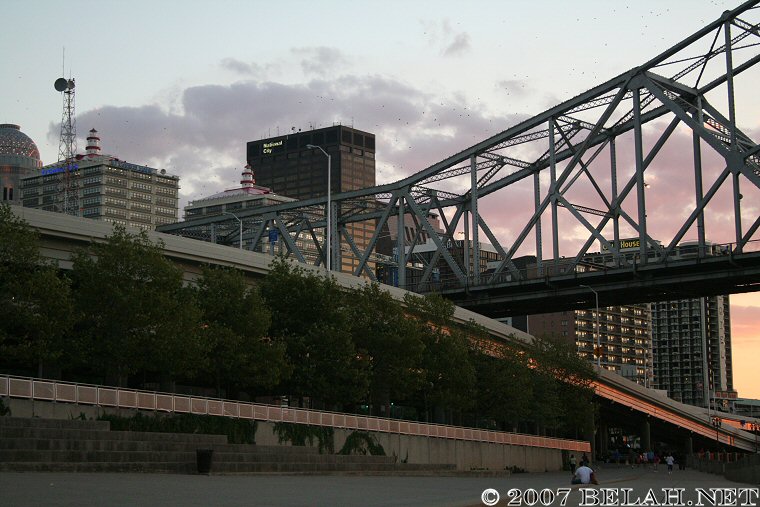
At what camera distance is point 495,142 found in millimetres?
129125

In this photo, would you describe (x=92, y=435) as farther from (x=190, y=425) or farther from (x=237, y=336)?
(x=237, y=336)

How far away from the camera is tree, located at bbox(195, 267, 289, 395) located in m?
58.0

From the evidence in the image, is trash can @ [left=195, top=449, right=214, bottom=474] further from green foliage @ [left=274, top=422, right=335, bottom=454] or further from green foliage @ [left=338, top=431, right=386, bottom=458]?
green foliage @ [left=338, top=431, right=386, bottom=458]

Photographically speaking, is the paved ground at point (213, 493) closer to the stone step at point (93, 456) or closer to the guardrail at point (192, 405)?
the stone step at point (93, 456)

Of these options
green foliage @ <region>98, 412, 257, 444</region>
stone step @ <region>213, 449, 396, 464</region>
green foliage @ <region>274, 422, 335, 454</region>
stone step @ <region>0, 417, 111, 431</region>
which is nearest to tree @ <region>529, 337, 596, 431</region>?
stone step @ <region>213, 449, 396, 464</region>

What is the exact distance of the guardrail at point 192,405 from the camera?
137 ft

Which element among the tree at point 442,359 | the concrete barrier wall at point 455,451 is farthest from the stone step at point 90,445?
the tree at point 442,359

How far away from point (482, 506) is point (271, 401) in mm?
54761

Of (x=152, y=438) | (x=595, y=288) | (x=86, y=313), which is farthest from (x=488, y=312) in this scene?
(x=152, y=438)

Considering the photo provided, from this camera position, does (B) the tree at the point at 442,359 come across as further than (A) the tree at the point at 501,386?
No

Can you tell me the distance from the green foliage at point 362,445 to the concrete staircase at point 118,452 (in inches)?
424

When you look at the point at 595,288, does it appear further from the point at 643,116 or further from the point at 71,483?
the point at 71,483

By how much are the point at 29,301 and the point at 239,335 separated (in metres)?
12.7

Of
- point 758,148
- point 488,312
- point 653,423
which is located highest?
point 758,148
